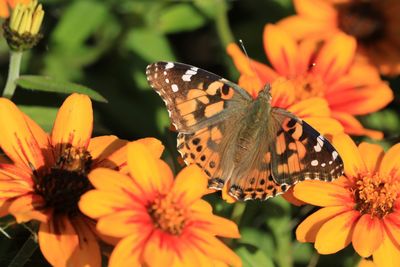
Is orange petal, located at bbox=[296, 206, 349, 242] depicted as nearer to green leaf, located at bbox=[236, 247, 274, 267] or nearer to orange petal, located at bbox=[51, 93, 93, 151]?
green leaf, located at bbox=[236, 247, 274, 267]

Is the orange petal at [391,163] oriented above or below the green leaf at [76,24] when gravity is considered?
below

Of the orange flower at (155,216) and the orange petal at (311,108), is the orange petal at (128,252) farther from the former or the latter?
the orange petal at (311,108)

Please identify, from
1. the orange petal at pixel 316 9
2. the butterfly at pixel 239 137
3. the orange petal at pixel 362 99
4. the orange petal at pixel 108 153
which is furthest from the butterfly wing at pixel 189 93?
the orange petal at pixel 316 9

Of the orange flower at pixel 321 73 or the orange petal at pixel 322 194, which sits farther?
the orange flower at pixel 321 73

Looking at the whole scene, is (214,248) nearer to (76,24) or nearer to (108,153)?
(108,153)

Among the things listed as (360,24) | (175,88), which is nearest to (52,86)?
(175,88)

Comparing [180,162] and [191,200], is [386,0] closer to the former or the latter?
[180,162]
